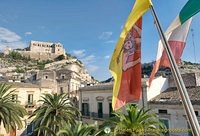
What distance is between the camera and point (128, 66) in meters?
5.41

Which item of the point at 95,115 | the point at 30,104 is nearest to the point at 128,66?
the point at 95,115

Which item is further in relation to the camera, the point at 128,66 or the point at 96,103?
the point at 96,103

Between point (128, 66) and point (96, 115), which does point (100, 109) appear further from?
point (128, 66)

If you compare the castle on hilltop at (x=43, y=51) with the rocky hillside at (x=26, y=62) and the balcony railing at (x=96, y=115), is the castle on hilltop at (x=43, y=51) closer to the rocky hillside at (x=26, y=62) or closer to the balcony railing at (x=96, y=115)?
the rocky hillside at (x=26, y=62)

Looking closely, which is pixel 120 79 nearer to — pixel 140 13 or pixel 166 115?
pixel 140 13

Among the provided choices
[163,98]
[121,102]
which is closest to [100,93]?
[163,98]

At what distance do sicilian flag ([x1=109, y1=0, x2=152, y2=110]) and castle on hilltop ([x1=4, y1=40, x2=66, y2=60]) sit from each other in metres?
99.1

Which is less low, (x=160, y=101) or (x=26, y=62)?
Answer: (x=26, y=62)

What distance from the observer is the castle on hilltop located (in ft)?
317

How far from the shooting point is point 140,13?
4.68 m

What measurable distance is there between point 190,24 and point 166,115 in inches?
430

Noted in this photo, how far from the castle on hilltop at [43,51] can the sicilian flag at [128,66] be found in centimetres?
9915

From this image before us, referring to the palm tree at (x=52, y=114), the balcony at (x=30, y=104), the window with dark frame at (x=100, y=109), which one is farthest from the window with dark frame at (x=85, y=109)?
the balcony at (x=30, y=104)

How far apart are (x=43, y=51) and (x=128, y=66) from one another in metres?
109
